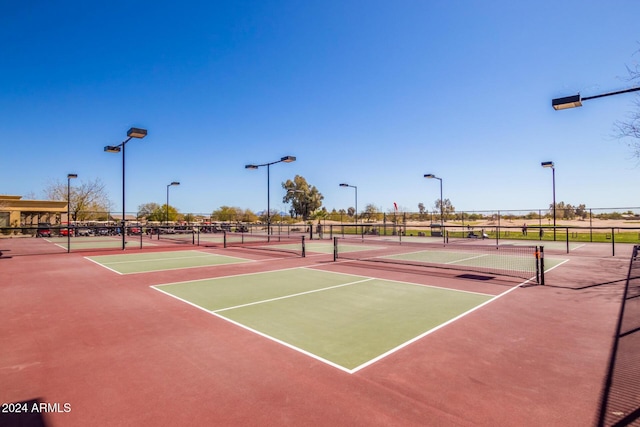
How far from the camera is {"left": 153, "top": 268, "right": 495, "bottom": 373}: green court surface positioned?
5.80 metres

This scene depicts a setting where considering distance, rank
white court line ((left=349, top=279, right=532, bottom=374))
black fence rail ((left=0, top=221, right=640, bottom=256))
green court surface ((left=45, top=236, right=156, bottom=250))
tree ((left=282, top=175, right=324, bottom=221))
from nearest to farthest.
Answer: white court line ((left=349, top=279, right=532, bottom=374)), black fence rail ((left=0, top=221, right=640, bottom=256)), green court surface ((left=45, top=236, right=156, bottom=250)), tree ((left=282, top=175, right=324, bottom=221))

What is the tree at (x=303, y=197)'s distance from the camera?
82.1m

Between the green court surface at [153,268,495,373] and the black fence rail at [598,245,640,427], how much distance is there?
2694 millimetres

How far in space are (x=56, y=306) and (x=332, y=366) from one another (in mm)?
7652

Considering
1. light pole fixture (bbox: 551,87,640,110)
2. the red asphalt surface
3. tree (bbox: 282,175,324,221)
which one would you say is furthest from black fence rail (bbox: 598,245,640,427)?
tree (bbox: 282,175,324,221)

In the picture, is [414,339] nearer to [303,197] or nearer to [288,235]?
[288,235]

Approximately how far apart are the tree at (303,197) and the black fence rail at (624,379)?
75.2 meters

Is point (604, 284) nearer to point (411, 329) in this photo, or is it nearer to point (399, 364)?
point (411, 329)

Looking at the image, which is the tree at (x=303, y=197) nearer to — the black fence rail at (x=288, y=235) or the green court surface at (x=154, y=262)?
the black fence rail at (x=288, y=235)

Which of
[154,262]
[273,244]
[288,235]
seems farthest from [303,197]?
[154,262]

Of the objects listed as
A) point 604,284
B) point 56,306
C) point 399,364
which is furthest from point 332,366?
point 604,284

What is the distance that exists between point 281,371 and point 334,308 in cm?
346

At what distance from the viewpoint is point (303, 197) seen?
82062 mm

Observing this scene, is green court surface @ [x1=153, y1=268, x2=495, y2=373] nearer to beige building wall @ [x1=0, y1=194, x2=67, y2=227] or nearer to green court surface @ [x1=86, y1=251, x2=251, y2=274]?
green court surface @ [x1=86, y1=251, x2=251, y2=274]
